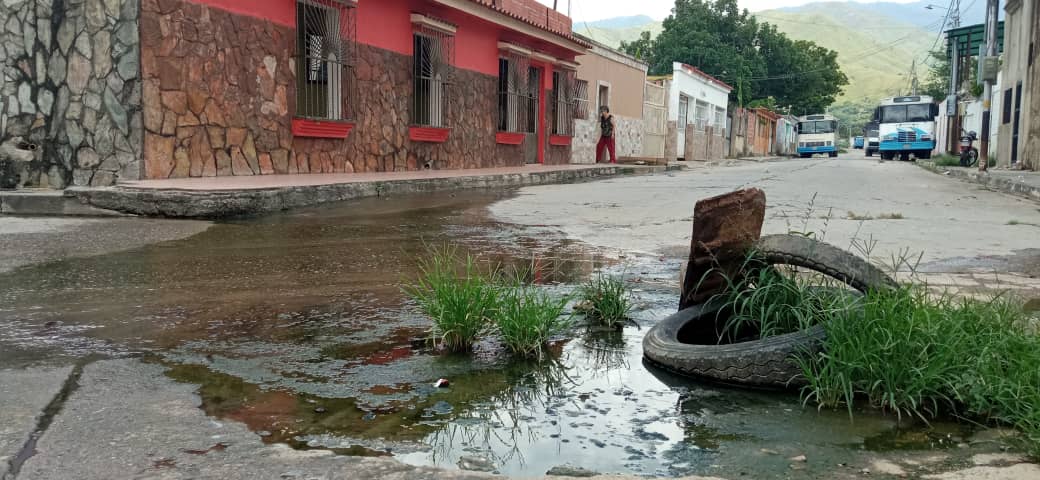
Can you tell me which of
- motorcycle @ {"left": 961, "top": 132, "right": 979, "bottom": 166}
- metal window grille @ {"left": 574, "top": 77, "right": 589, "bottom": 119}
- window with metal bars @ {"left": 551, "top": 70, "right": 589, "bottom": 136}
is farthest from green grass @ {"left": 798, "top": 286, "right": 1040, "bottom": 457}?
motorcycle @ {"left": 961, "top": 132, "right": 979, "bottom": 166}

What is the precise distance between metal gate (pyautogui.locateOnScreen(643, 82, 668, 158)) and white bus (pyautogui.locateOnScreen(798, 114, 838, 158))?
953 inches

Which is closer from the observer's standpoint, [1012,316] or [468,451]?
[468,451]

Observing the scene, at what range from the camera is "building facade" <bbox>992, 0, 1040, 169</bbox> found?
58.0 feet

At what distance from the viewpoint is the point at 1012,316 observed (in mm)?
2738

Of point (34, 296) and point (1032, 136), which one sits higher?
point (1032, 136)

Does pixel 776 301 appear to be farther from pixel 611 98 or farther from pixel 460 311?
pixel 611 98

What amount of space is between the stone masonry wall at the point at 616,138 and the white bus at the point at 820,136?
2767cm

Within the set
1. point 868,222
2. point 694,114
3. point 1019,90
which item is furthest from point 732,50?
point 868,222

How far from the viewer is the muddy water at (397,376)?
2.07m

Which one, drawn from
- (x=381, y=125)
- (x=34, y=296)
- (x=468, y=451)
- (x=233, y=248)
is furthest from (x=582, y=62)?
(x=468, y=451)

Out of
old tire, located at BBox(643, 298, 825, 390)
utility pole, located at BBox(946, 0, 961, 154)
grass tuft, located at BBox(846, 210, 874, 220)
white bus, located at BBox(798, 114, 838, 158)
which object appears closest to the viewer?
old tire, located at BBox(643, 298, 825, 390)

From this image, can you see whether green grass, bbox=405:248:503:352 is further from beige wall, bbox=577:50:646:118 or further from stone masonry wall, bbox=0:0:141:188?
beige wall, bbox=577:50:646:118

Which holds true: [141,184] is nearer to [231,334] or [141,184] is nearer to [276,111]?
[276,111]

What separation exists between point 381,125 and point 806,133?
4505 centimetres
